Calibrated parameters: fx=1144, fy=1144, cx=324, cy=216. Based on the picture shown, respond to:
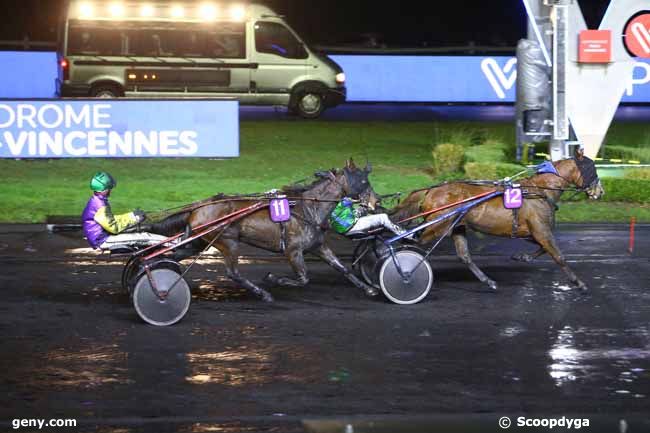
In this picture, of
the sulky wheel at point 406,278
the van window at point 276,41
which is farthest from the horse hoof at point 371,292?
the van window at point 276,41

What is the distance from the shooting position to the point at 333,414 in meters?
7.22

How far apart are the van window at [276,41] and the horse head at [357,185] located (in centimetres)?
1500

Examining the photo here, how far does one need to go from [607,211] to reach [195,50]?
37.6ft

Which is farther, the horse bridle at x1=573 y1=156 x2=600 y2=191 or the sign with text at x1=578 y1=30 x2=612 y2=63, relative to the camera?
the sign with text at x1=578 y1=30 x2=612 y2=63

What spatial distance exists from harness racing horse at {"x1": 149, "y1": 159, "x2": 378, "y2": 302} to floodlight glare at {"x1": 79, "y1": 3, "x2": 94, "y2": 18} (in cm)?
1545

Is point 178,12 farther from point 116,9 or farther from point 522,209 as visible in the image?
point 522,209

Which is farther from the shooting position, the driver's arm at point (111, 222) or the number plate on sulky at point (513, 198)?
the number plate on sulky at point (513, 198)

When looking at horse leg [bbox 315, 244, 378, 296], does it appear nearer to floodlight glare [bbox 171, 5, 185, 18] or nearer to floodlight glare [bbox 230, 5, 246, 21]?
floodlight glare [bbox 230, 5, 246, 21]

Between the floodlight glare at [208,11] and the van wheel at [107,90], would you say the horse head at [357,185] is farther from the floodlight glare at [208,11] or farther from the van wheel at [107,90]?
the van wheel at [107,90]

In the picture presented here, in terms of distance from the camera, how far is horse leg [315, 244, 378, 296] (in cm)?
1031

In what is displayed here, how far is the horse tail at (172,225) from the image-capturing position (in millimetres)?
10172

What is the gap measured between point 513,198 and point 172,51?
15266mm

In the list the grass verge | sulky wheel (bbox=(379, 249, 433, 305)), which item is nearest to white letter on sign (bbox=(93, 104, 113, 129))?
the grass verge

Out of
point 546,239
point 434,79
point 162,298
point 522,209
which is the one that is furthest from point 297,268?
point 434,79
